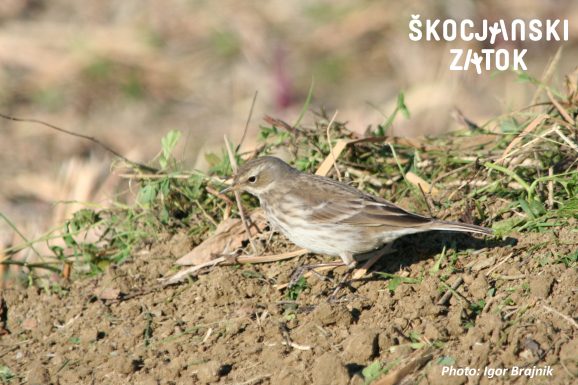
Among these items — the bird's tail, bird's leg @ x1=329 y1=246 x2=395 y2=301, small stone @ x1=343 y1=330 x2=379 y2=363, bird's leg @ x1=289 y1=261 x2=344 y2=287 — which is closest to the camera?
small stone @ x1=343 y1=330 x2=379 y2=363

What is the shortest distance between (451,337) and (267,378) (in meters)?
1.19

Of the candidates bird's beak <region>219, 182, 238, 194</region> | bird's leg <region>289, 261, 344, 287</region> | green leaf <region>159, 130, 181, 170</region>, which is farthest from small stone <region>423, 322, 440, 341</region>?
green leaf <region>159, 130, 181, 170</region>

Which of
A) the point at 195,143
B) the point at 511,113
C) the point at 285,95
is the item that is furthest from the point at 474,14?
the point at 511,113

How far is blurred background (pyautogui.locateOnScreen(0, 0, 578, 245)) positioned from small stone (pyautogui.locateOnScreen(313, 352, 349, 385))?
22.7ft

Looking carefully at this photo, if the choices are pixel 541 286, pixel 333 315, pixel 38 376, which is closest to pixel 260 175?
pixel 333 315

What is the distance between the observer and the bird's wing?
22.6ft

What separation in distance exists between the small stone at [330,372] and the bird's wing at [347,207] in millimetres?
1407

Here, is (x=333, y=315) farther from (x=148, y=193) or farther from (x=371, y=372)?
(x=148, y=193)

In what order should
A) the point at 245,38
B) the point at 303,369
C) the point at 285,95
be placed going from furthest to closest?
the point at 245,38
the point at 285,95
the point at 303,369

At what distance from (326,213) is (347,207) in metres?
0.18

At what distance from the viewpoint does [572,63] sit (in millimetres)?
13273

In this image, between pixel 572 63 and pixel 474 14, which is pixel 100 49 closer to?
pixel 474 14

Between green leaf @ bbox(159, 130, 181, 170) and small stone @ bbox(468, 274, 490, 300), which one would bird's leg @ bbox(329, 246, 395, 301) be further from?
green leaf @ bbox(159, 130, 181, 170)

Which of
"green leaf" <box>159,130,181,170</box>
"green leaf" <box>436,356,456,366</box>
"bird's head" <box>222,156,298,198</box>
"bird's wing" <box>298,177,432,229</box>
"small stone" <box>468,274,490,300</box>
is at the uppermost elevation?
"green leaf" <box>159,130,181,170</box>
